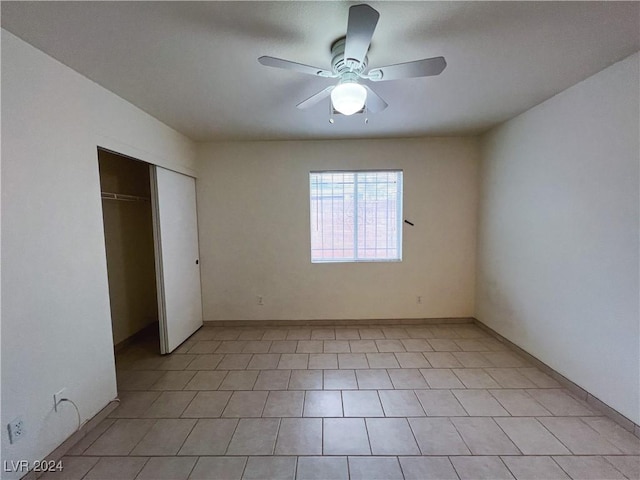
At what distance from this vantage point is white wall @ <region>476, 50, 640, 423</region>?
6.07 feet

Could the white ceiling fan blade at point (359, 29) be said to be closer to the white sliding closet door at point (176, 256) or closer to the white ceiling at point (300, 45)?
the white ceiling at point (300, 45)

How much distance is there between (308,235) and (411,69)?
7.95 ft

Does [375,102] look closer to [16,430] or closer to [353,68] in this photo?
[353,68]

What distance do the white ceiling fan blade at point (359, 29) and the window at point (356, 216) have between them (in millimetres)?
2196

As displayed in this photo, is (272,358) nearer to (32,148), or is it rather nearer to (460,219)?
(32,148)

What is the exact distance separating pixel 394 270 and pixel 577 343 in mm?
1885

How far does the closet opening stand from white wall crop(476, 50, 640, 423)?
13.2ft

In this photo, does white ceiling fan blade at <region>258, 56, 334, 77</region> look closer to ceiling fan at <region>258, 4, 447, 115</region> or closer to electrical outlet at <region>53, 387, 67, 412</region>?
ceiling fan at <region>258, 4, 447, 115</region>

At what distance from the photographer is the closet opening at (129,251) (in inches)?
124

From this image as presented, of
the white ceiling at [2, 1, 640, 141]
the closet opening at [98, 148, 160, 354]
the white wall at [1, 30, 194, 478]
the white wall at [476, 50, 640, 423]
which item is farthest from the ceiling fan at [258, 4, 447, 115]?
the closet opening at [98, 148, 160, 354]

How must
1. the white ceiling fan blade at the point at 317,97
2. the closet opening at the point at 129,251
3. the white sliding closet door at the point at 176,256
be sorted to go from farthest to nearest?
1. the closet opening at the point at 129,251
2. the white sliding closet door at the point at 176,256
3. the white ceiling fan blade at the point at 317,97

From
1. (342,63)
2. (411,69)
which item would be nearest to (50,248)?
(342,63)

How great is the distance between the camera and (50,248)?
1686mm

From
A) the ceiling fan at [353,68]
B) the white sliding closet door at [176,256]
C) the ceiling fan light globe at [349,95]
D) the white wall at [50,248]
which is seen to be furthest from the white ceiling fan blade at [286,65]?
the white sliding closet door at [176,256]
